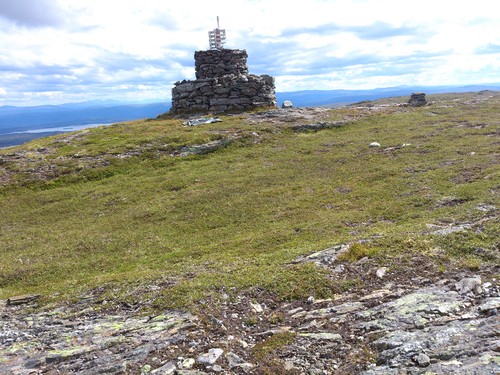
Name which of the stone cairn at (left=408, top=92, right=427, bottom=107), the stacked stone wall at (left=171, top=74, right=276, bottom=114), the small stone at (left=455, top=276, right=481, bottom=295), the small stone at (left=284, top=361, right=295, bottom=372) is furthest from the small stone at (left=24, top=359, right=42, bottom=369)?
the stone cairn at (left=408, top=92, right=427, bottom=107)

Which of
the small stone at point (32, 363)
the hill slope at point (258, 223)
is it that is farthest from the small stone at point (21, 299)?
the small stone at point (32, 363)

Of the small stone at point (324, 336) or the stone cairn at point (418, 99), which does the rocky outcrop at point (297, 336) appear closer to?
the small stone at point (324, 336)

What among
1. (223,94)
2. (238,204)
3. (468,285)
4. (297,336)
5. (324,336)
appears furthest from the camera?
(223,94)

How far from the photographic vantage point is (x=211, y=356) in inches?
406

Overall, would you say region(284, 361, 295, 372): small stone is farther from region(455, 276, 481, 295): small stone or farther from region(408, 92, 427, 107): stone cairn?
region(408, 92, 427, 107): stone cairn

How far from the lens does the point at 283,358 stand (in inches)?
401

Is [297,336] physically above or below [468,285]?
below

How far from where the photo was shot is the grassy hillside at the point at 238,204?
1644 centimetres

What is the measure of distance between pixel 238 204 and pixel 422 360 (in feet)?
71.1

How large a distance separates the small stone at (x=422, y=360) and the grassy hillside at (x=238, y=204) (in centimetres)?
507

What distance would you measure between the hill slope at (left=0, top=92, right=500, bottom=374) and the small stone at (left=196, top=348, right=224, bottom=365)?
0.39 ft

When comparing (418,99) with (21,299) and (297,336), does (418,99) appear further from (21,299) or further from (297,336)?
(21,299)

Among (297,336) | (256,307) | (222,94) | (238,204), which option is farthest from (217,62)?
(297,336)

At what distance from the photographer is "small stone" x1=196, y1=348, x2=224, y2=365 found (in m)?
10.1
